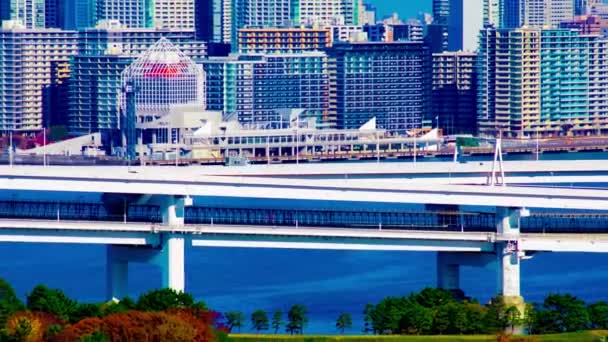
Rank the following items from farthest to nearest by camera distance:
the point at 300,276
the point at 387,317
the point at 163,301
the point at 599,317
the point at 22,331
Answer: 1. the point at 300,276
2. the point at 599,317
3. the point at 387,317
4. the point at 163,301
5. the point at 22,331

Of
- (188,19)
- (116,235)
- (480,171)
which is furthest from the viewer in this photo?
(188,19)

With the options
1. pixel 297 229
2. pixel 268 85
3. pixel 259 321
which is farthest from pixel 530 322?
pixel 268 85

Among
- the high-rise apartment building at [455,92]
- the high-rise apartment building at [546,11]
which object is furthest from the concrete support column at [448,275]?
the high-rise apartment building at [546,11]

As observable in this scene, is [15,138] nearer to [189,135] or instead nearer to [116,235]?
[189,135]

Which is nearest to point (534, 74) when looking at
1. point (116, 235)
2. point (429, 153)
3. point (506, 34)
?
point (506, 34)

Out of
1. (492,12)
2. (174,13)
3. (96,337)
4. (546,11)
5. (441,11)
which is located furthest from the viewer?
(546,11)

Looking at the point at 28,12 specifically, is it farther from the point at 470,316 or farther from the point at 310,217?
the point at 470,316

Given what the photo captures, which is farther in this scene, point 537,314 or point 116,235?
point 116,235
